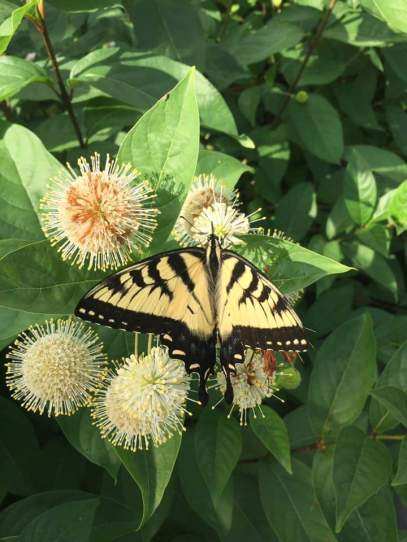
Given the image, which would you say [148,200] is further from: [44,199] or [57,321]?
[57,321]

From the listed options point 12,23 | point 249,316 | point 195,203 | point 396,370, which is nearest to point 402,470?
point 396,370

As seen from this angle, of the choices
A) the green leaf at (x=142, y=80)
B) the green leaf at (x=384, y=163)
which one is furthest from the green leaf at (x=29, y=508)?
the green leaf at (x=384, y=163)

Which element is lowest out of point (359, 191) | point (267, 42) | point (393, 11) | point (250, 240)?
point (250, 240)

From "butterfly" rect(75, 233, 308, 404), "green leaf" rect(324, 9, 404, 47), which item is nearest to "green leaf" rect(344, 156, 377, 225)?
"green leaf" rect(324, 9, 404, 47)

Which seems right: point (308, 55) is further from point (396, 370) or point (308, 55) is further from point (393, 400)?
point (393, 400)

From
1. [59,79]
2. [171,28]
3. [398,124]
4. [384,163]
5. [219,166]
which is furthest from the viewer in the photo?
[398,124]

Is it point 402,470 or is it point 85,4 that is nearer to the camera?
point 402,470

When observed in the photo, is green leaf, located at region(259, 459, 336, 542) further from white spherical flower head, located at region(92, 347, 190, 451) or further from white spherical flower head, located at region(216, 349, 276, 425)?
white spherical flower head, located at region(92, 347, 190, 451)

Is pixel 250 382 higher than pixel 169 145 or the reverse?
the reverse
